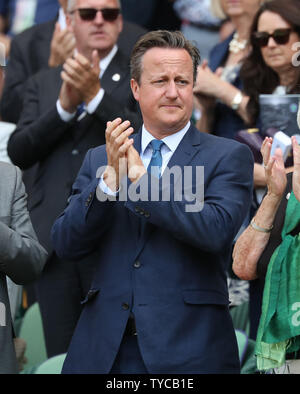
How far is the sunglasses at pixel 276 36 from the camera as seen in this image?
16.7 feet

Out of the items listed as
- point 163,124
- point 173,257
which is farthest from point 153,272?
point 163,124

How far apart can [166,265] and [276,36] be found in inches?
74.9

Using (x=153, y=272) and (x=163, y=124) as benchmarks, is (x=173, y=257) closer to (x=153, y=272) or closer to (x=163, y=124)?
(x=153, y=272)

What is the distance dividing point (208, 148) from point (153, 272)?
58 centimetres

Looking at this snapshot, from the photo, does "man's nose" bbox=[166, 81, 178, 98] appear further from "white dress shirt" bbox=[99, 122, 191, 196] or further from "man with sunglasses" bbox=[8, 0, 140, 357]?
"man with sunglasses" bbox=[8, 0, 140, 357]

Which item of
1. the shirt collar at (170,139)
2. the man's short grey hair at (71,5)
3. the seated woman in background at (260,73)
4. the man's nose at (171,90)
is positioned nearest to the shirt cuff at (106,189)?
the shirt collar at (170,139)

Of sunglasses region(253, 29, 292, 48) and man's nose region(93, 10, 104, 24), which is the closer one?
sunglasses region(253, 29, 292, 48)

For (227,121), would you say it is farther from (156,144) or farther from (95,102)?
(156,144)

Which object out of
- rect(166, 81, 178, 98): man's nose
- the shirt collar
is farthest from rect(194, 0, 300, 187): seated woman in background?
rect(166, 81, 178, 98): man's nose

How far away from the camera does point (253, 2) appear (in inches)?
232

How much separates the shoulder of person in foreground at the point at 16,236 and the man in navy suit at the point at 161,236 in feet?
0.57

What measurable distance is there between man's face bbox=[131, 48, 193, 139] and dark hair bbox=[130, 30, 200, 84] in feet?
0.08

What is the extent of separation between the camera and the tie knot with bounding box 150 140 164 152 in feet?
12.9

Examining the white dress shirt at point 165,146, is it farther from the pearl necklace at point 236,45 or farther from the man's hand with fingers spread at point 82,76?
the pearl necklace at point 236,45
